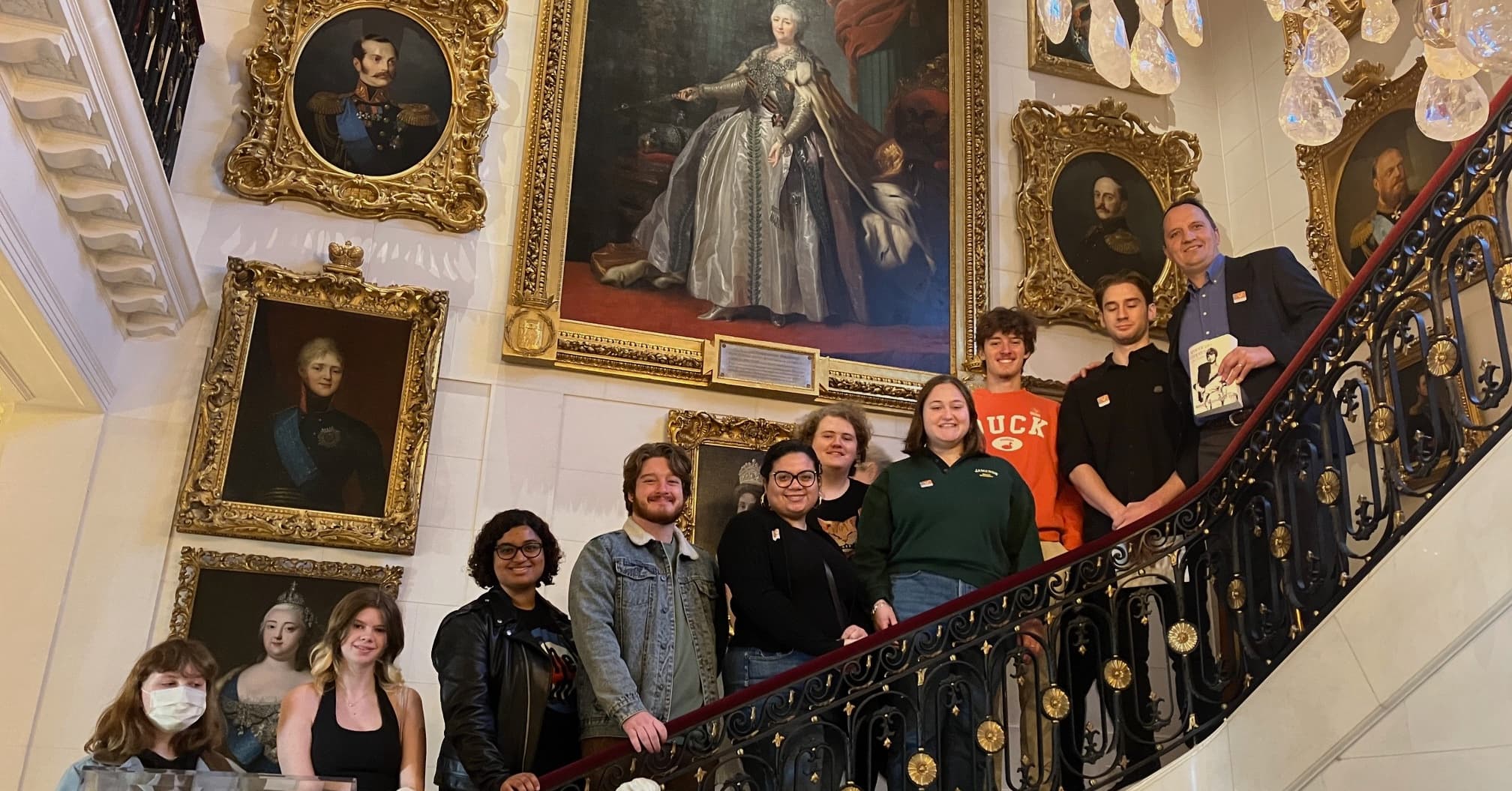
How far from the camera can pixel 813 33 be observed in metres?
9.07

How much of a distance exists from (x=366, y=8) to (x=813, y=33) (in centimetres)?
305

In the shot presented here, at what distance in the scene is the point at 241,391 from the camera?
7109 millimetres

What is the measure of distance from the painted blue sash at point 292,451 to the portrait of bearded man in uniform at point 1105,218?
5.18m

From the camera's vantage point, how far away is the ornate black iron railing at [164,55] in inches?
241

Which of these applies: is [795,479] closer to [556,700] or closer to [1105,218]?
[556,700]

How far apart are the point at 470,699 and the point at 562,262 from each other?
408cm

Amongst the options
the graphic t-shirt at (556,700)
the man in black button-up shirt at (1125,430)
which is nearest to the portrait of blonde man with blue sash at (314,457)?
the graphic t-shirt at (556,700)

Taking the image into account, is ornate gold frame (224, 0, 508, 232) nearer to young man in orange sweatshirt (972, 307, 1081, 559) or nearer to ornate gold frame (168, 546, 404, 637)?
ornate gold frame (168, 546, 404, 637)

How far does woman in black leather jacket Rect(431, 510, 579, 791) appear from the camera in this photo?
14.1 feet

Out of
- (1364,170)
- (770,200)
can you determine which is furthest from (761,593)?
(1364,170)

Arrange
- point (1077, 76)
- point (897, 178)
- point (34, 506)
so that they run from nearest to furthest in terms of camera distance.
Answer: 1. point (34, 506)
2. point (897, 178)
3. point (1077, 76)

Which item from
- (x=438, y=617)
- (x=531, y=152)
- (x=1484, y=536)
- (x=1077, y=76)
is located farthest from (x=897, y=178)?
(x=1484, y=536)

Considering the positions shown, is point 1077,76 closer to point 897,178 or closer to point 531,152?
point 897,178

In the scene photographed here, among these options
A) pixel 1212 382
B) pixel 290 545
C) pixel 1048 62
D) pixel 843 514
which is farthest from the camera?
pixel 1048 62
